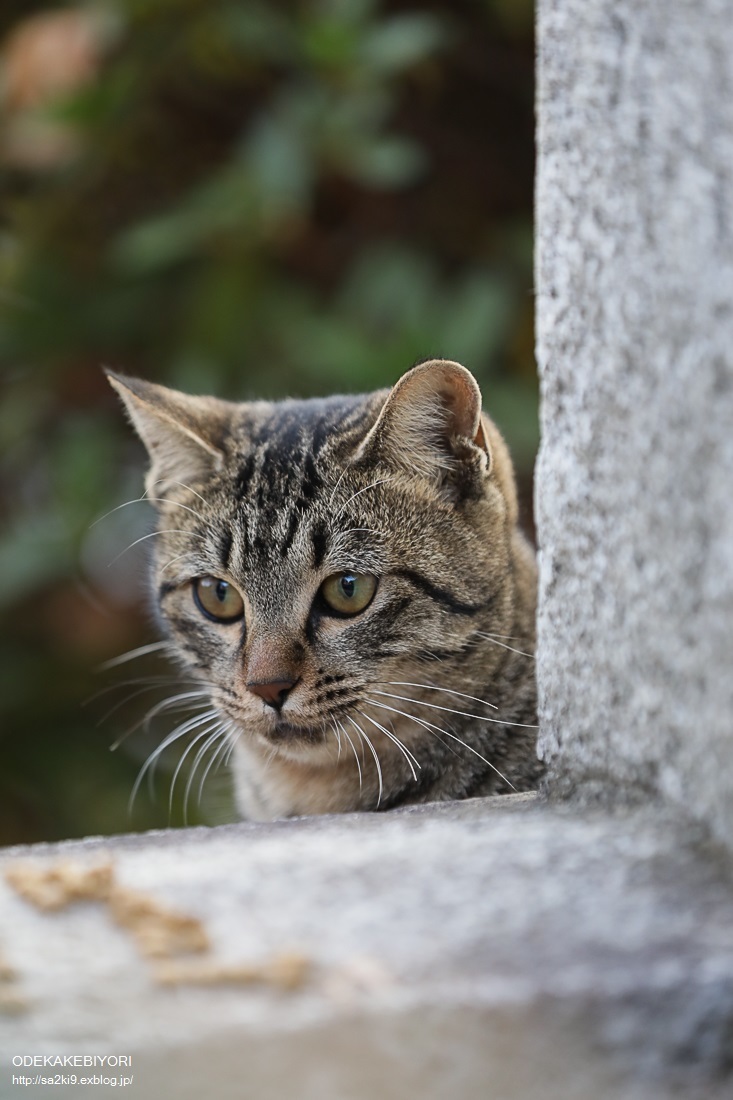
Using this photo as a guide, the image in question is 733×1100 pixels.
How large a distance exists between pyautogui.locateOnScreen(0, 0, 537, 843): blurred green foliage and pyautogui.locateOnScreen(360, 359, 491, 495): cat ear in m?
1.28

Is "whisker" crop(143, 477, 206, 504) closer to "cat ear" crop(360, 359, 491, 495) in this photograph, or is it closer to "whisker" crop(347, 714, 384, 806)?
"cat ear" crop(360, 359, 491, 495)

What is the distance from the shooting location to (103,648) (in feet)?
14.5

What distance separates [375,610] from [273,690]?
0.23m

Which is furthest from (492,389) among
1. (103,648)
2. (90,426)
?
(103,648)

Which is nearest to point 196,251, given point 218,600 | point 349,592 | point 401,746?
point 218,600

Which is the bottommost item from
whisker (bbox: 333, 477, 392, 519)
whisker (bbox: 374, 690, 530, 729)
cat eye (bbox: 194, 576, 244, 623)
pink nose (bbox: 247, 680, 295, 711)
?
whisker (bbox: 374, 690, 530, 729)

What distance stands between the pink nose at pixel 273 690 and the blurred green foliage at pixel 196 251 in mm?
1182

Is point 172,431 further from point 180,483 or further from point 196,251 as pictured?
point 196,251

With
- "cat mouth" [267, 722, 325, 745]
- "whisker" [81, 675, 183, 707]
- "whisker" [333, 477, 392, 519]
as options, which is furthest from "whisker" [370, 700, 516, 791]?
"whisker" [81, 675, 183, 707]

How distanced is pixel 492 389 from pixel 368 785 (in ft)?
5.74

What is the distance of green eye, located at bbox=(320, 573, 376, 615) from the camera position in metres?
2.22

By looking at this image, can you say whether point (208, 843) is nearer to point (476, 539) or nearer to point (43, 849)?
point (43, 849)

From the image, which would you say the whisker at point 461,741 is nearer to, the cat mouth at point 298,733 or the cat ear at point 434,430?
the cat mouth at point 298,733

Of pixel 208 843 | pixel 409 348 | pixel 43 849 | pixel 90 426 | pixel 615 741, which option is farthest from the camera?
pixel 90 426
